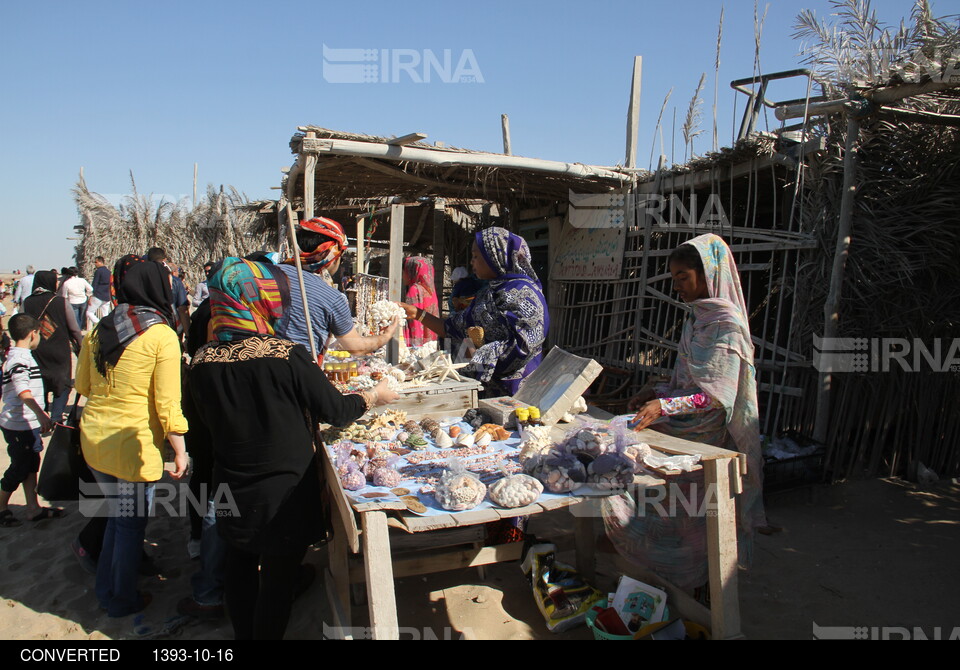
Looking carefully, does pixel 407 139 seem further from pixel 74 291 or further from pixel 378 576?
pixel 74 291

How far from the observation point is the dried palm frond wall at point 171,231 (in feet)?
45.1

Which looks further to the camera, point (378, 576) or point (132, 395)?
point (132, 395)

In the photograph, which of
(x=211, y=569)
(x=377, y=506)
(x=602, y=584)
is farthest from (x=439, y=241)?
(x=377, y=506)

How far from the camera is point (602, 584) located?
11.0ft

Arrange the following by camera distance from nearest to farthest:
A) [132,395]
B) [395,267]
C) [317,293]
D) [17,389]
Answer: [317,293] → [132,395] → [17,389] → [395,267]

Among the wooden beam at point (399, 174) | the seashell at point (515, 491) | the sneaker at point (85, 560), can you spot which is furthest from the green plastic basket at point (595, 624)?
the wooden beam at point (399, 174)

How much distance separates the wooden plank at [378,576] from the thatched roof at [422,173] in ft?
12.6

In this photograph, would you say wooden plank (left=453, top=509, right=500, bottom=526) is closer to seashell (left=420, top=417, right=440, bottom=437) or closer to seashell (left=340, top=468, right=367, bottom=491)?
seashell (left=340, top=468, right=367, bottom=491)

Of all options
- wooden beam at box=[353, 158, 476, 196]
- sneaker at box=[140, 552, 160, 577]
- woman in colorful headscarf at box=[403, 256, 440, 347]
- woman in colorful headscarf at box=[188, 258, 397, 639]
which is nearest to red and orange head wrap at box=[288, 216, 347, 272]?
woman in colorful headscarf at box=[188, 258, 397, 639]

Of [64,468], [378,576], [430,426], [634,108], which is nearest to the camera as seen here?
[378,576]

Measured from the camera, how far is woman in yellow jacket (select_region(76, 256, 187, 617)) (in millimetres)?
2701

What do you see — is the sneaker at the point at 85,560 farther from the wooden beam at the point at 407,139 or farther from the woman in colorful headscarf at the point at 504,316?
the wooden beam at the point at 407,139

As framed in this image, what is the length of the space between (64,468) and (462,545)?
2263mm

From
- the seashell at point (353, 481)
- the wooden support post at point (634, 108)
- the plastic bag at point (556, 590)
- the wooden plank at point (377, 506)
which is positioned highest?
the wooden support post at point (634, 108)
